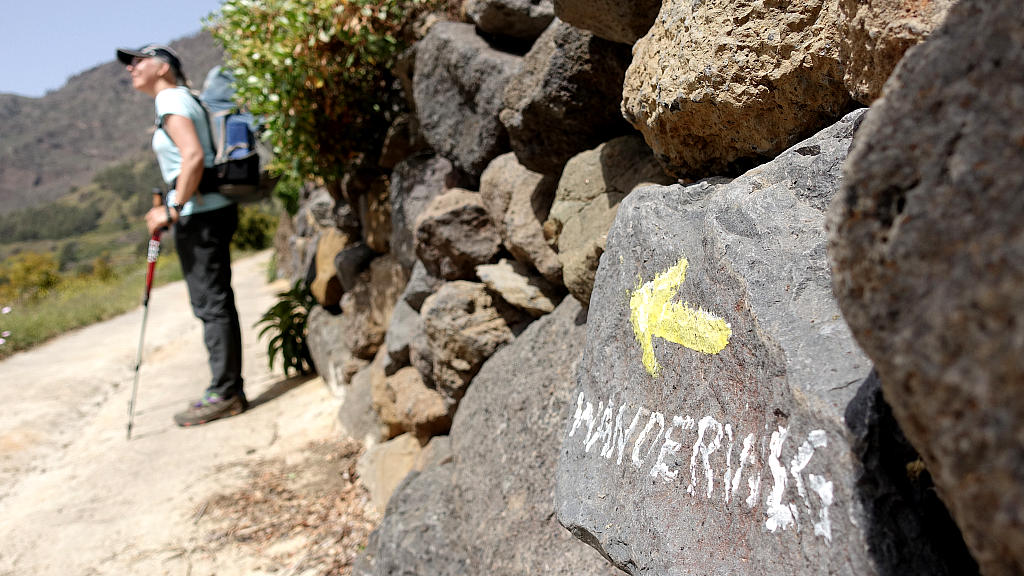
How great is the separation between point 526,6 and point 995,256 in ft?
7.25

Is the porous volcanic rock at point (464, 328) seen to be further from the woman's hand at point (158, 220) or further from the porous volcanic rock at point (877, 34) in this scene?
the woman's hand at point (158, 220)

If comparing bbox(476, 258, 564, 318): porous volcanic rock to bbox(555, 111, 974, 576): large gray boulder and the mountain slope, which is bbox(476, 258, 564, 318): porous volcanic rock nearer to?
bbox(555, 111, 974, 576): large gray boulder

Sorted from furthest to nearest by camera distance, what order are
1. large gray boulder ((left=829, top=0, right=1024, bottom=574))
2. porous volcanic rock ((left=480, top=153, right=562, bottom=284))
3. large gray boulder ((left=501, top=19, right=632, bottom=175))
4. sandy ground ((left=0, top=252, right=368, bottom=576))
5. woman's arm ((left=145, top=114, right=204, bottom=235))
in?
woman's arm ((left=145, top=114, right=204, bottom=235)) < sandy ground ((left=0, top=252, right=368, bottom=576)) < porous volcanic rock ((left=480, top=153, right=562, bottom=284)) < large gray boulder ((left=501, top=19, right=632, bottom=175)) < large gray boulder ((left=829, top=0, right=1024, bottom=574))

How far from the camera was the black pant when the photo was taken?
4.15m

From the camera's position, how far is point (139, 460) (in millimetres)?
3662

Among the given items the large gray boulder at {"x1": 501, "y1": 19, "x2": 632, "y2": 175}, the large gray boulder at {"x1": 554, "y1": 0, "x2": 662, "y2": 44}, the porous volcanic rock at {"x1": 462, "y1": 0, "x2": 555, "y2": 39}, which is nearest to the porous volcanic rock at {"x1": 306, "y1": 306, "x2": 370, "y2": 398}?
the porous volcanic rock at {"x1": 462, "y1": 0, "x2": 555, "y2": 39}

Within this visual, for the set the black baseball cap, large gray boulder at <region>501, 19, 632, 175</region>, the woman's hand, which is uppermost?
the black baseball cap

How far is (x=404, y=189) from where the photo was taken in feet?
10.8

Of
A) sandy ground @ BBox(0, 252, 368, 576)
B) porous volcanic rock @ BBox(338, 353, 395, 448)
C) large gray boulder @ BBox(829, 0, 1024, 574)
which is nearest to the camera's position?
large gray boulder @ BBox(829, 0, 1024, 574)

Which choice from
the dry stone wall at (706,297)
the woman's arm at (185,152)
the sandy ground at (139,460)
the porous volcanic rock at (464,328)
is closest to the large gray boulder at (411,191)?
the dry stone wall at (706,297)


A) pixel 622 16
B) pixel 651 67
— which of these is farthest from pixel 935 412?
pixel 622 16

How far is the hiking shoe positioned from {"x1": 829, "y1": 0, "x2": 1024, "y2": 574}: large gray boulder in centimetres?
427

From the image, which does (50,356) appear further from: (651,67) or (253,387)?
(651,67)

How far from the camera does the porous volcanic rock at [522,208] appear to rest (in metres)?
2.20
